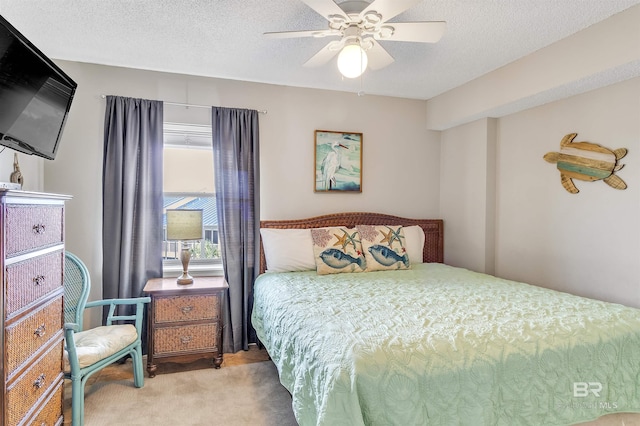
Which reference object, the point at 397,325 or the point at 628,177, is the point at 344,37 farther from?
the point at 628,177

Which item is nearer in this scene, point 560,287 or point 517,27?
point 517,27

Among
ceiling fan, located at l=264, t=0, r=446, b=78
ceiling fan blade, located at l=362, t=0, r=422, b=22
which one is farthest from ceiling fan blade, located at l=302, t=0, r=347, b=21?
ceiling fan blade, located at l=362, t=0, r=422, b=22

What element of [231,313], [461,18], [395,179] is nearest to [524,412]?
[461,18]

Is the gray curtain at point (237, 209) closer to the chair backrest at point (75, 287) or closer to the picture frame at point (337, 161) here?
the picture frame at point (337, 161)

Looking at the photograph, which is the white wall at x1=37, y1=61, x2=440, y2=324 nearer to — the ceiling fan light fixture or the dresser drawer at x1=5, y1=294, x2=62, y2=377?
the dresser drawer at x1=5, y1=294, x2=62, y2=377

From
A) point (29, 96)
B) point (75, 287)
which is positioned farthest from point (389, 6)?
point (75, 287)

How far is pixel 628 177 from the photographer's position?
98.6 inches

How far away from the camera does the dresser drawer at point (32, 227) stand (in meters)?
1.50

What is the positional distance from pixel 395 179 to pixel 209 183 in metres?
1.98

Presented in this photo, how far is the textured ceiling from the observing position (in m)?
2.13

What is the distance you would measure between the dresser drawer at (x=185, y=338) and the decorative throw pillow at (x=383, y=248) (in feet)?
4.71

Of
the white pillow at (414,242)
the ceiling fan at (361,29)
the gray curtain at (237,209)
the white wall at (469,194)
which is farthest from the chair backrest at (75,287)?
the white wall at (469,194)

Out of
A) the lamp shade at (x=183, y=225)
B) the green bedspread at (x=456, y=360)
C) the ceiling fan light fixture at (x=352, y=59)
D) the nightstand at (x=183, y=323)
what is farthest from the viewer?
the lamp shade at (x=183, y=225)

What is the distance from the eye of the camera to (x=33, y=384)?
1674 millimetres
